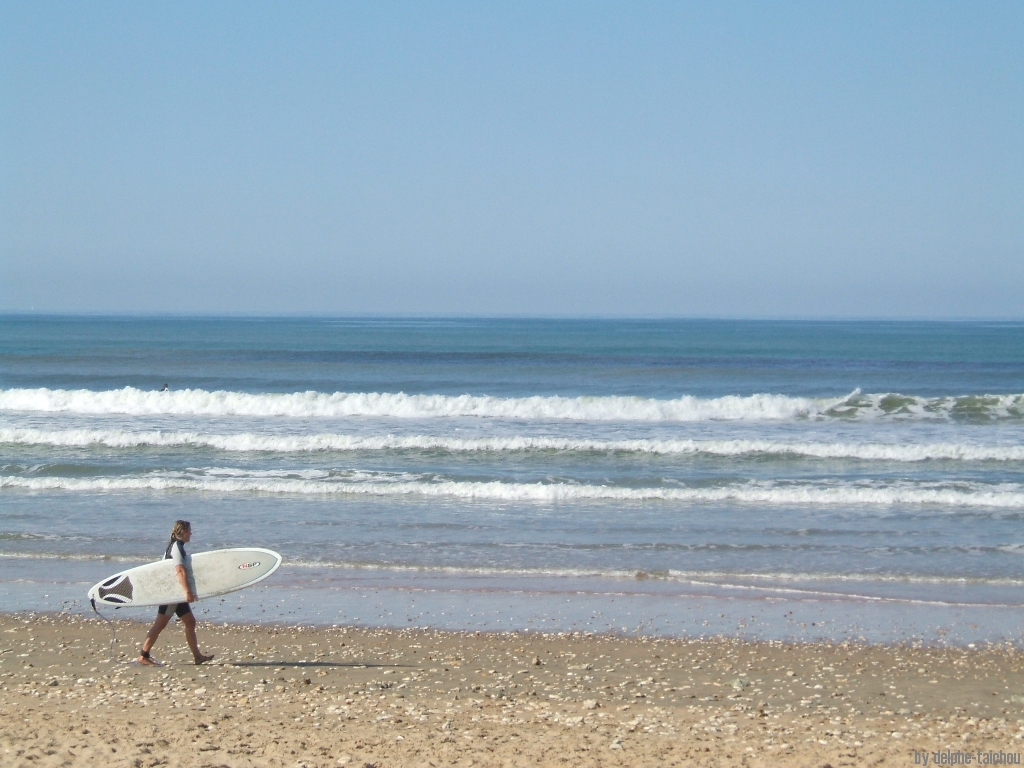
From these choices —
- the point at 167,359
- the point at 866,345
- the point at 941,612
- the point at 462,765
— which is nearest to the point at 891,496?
the point at 941,612

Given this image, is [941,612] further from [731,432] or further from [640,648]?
[731,432]

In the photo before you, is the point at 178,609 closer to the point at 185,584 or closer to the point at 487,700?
the point at 185,584

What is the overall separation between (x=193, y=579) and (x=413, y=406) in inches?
820

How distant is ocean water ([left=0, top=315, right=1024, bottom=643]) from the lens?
10.1 metres

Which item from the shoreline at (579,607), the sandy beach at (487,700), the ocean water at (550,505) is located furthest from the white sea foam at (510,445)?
the sandy beach at (487,700)

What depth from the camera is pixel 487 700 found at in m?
7.11

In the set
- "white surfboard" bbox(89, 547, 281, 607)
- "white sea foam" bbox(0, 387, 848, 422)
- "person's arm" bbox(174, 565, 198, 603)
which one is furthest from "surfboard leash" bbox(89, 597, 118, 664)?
"white sea foam" bbox(0, 387, 848, 422)

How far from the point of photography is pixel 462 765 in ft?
19.1

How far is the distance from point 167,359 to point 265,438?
1191 inches

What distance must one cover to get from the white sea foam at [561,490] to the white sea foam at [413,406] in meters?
10.3

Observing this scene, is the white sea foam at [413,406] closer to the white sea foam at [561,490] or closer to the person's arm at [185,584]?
the white sea foam at [561,490]

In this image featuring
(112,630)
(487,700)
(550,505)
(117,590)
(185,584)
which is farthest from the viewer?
(550,505)

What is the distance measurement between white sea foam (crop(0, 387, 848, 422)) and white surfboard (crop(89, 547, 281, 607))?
59.6 ft

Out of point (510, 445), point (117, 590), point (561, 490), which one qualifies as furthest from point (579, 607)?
point (510, 445)
